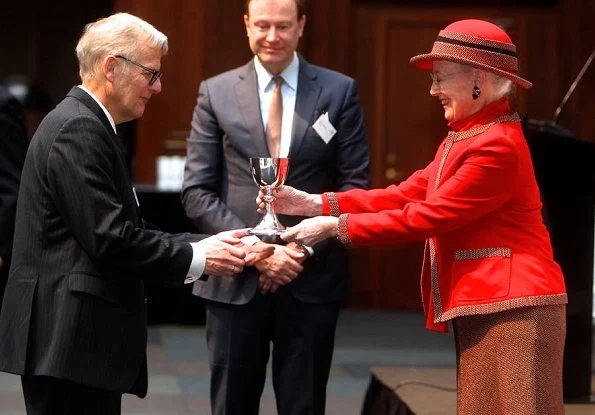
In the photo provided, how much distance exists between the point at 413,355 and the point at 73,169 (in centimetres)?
481

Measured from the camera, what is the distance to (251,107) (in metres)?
3.98

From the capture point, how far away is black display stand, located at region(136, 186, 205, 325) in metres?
7.93

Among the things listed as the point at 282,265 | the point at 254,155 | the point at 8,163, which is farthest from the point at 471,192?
the point at 8,163

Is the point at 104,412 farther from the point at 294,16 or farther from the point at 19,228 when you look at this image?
the point at 294,16

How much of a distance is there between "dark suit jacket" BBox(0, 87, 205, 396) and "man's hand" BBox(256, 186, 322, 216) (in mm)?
668

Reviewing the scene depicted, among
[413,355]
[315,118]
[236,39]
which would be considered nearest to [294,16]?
[315,118]

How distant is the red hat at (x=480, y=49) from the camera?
307 cm

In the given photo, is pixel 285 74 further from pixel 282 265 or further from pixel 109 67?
pixel 109 67

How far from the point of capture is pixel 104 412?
9.78ft

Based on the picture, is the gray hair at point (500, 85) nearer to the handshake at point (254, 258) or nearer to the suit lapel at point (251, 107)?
the handshake at point (254, 258)

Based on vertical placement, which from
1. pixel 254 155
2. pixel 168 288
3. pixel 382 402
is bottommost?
pixel 168 288

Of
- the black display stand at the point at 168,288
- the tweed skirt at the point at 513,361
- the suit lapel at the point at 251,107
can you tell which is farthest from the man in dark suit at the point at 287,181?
the black display stand at the point at 168,288

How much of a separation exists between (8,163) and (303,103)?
940 millimetres

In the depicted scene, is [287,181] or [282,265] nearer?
[282,265]
